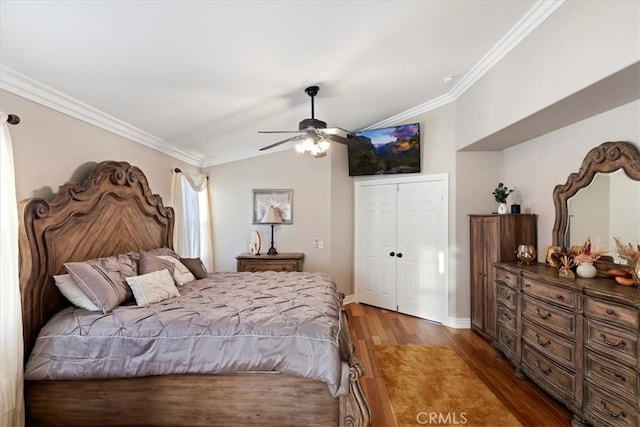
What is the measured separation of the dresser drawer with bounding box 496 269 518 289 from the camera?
2972mm

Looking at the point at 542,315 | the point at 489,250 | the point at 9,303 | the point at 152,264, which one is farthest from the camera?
the point at 489,250

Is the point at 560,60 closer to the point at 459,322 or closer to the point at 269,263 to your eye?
the point at 459,322

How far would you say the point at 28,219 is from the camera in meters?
2.15

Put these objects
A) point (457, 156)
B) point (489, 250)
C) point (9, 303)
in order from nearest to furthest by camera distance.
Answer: point (9, 303) → point (489, 250) → point (457, 156)

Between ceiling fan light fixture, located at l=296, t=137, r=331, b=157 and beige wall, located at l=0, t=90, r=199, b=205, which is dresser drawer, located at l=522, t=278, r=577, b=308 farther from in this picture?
beige wall, located at l=0, t=90, r=199, b=205

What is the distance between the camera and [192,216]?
4.66 m

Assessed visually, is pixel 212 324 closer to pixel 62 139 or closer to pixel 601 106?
pixel 62 139

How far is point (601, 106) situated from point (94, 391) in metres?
4.33

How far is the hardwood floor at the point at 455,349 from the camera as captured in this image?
2324 mm

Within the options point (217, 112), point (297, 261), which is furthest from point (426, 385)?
point (217, 112)

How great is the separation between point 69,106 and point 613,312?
14.4 feet

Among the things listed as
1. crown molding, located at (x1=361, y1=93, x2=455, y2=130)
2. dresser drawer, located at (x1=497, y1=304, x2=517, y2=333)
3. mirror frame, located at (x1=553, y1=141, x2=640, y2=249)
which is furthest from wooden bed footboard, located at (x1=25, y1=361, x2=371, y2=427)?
crown molding, located at (x1=361, y1=93, x2=455, y2=130)

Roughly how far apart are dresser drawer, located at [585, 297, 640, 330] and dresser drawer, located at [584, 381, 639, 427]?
484 millimetres

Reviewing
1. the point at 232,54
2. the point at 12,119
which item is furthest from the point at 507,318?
the point at 12,119
